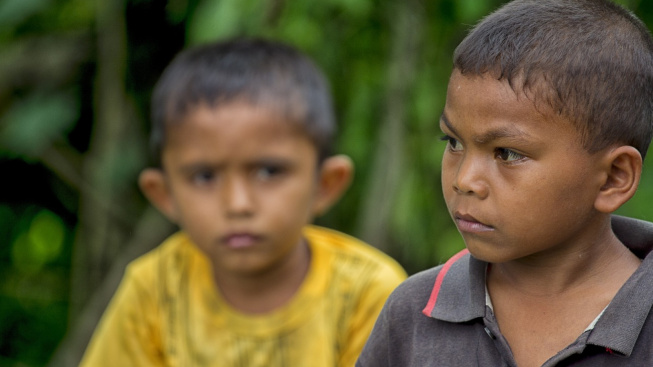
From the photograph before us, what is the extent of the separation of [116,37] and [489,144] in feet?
8.52

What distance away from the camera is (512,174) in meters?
1.50

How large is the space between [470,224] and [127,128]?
258cm

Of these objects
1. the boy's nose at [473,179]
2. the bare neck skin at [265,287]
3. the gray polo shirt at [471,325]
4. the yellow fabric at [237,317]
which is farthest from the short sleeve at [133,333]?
the boy's nose at [473,179]

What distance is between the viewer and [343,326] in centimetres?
265

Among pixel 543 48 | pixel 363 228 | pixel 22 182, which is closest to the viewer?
pixel 543 48

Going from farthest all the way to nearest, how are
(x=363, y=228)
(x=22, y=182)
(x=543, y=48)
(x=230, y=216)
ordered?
1. (x=22, y=182)
2. (x=363, y=228)
3. (x=230, y=216)
4. (x=543, y=48)

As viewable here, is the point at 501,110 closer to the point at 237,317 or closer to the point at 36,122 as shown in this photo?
the point at 237,317

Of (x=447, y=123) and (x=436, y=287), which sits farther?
(x=436, y=287)

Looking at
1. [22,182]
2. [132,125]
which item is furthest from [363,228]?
[22,182]

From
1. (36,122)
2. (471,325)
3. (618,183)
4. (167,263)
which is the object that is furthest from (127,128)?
(618,183)

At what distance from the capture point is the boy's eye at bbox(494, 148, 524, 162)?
150cm

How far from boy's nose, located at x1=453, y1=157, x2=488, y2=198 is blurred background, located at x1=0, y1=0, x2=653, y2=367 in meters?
1.49

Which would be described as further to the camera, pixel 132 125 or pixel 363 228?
pixel 132 125

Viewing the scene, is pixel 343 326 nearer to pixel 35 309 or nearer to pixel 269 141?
pixel 269 141
